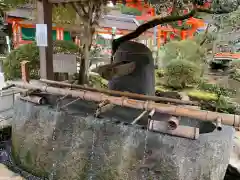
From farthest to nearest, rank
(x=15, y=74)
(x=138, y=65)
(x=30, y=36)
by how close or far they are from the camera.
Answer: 1. (x=30, y=36)
2. (x=15, y=74)
3. (x=138, y=65)

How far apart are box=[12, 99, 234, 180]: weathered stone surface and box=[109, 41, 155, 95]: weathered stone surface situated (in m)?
0.60

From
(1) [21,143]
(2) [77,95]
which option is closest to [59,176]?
(1) [21,143]

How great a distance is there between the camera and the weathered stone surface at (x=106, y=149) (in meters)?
2.23

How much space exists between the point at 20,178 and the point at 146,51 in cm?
260

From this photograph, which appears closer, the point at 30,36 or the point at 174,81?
the point at 174,81

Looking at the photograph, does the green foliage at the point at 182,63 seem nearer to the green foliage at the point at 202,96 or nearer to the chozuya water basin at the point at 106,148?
the green foliage at the point at 202,96

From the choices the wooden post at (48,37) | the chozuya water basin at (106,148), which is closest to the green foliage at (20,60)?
the wooden post at (48,37)

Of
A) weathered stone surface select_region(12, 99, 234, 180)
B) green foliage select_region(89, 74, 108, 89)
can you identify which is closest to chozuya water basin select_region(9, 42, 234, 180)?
weathered stone surface select_region(12, 99, 234, 180)

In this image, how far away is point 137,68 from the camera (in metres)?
3.74

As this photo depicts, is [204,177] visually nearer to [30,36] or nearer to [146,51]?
[146,51]

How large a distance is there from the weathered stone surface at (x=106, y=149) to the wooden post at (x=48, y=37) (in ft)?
3.32

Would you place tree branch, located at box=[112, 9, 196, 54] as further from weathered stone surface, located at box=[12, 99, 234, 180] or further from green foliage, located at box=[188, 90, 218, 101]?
green foliage, located at box=[188, 90, 218, 101]

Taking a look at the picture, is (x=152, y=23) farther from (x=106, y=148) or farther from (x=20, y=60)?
(x=20, y=60)

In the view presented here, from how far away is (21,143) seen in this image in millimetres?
3238
